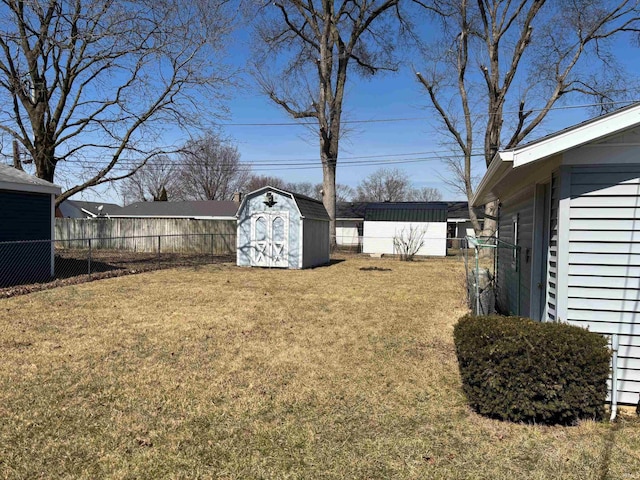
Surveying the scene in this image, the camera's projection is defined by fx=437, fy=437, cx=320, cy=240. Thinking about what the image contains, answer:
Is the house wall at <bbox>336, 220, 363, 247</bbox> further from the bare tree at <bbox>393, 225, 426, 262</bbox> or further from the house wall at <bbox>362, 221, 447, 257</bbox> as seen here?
the bare tree at <bbox>393, 225, 426, 262</bbox>

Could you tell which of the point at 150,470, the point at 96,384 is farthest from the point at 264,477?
the point at 96,384

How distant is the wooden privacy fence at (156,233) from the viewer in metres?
23.7

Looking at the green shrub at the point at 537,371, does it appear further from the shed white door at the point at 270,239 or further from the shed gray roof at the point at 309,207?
the shed white door at the point at 270,239

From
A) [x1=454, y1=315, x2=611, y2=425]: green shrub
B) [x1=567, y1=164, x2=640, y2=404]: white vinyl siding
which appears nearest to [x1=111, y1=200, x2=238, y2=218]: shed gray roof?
[x1=567, y1=164, x2=640, y2=404]: white vinyl siding

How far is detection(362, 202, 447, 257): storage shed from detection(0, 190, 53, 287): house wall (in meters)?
17.5

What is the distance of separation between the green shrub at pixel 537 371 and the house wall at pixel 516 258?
6.88ft

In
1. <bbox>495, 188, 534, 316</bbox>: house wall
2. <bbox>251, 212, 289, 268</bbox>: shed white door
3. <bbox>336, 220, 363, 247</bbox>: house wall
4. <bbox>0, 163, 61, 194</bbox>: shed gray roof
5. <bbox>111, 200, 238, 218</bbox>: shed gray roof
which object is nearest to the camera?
<bbox>495, 188, 534, 316</bbox>: house wall

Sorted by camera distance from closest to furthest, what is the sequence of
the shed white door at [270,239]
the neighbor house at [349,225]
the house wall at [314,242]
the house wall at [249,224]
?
the house wall at [249,224] → the shed white door at [270,239] → the house wall at [314,242] → the neighbor house at [349,225]

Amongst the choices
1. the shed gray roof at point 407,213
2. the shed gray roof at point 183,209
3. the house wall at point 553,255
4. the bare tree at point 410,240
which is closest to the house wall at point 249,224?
the bare tree at point 410,240

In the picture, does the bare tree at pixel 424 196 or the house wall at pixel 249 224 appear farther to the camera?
the bare tree at pixel 424 196

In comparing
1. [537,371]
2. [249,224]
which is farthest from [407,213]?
[537,371]

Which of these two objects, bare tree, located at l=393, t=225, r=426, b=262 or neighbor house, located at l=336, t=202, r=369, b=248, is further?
neighbor house, located at l=336, t=202, r=369, b=248

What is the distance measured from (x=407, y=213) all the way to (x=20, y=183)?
20739mm

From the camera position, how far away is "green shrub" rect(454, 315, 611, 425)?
10.6ft
